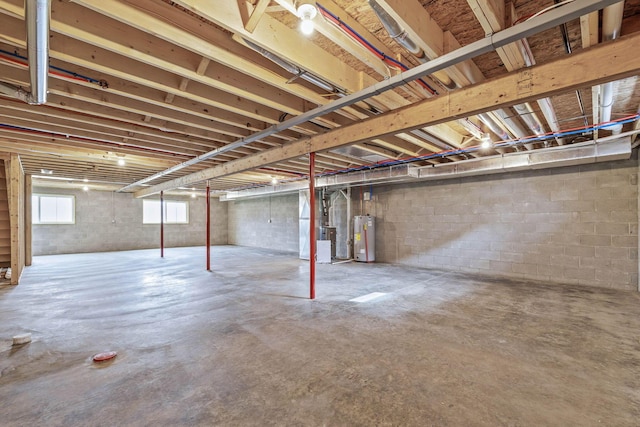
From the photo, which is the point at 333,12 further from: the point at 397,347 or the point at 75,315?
the point at 75,315

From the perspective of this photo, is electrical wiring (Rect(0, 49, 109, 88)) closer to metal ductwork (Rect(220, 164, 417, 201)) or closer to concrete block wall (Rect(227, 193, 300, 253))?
metal ductwork (Rect(220, 164, 417, 201))

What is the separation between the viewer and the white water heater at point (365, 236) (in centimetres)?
721

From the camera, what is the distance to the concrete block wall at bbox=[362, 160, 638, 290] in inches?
173

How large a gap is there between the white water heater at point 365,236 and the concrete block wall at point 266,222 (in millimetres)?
2984

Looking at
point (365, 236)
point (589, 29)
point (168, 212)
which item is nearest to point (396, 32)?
point (589, 29)

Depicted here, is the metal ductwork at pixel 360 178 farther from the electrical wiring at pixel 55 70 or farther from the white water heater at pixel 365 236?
the electrical wiring at pixel 55 70

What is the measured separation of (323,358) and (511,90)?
99.6 inches

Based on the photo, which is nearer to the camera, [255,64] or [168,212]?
[255,64]

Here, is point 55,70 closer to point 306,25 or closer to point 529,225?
point 306,25

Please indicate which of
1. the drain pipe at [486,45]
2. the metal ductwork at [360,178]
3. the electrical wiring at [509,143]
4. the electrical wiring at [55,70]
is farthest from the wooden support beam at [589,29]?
the metal ductwork at [360,178]

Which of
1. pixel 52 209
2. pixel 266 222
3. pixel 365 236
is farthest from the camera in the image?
pixel 266 222

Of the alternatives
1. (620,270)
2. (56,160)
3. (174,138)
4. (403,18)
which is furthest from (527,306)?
(56,160)

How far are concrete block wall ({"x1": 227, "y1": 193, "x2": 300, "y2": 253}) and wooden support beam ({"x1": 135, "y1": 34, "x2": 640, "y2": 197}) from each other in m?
6.60

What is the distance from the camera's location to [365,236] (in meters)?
7.20
